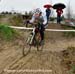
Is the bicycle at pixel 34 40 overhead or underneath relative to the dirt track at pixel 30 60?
overhead

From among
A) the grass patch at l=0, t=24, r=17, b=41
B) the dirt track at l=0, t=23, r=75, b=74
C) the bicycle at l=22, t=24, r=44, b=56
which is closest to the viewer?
the dirt track at l=0, t=23, r=75, b=74

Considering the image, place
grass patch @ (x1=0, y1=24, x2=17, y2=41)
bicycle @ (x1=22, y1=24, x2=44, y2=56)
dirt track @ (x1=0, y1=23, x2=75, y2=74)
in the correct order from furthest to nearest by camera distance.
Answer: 1. grass patch @ (x1=0, y1=24, x2=17, y2=41)
2. bicycle @ (x1=22, y1=24, x2=44, y2=56)
3. dirt track @ (x1=0, y1=23, x2=75, y2=74)

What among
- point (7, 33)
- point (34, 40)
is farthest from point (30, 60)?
point (7, 33)

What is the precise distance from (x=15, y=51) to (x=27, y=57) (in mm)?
1460

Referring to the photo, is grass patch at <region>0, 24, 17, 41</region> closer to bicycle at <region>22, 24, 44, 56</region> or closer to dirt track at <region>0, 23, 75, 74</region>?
dirt track at <region>0, 23, 75, 74</region>

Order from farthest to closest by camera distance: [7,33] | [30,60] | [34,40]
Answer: [7,33] < [34,40] < [30,60]

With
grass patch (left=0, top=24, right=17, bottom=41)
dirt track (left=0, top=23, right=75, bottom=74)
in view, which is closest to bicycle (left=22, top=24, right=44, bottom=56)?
dirt track (left=0, top=23, right=75, bottom=74)

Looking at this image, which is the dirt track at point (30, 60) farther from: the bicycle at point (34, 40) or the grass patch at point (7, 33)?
the grass patch at point (7, 33)

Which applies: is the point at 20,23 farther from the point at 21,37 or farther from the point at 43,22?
the point at 43,22

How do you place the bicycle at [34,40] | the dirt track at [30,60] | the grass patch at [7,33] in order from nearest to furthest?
the dirt track at [30,60] → the bicycle at [34,40] → the grass patch at [7,33]

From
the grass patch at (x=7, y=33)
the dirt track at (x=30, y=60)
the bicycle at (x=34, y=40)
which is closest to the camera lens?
the dirt track at (x=30, y=60)

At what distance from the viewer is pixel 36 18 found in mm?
13250

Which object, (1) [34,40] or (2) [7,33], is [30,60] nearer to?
(1) [34,40]

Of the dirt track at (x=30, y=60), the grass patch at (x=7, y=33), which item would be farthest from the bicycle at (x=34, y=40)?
the grass patch at (x=7, y=33)
